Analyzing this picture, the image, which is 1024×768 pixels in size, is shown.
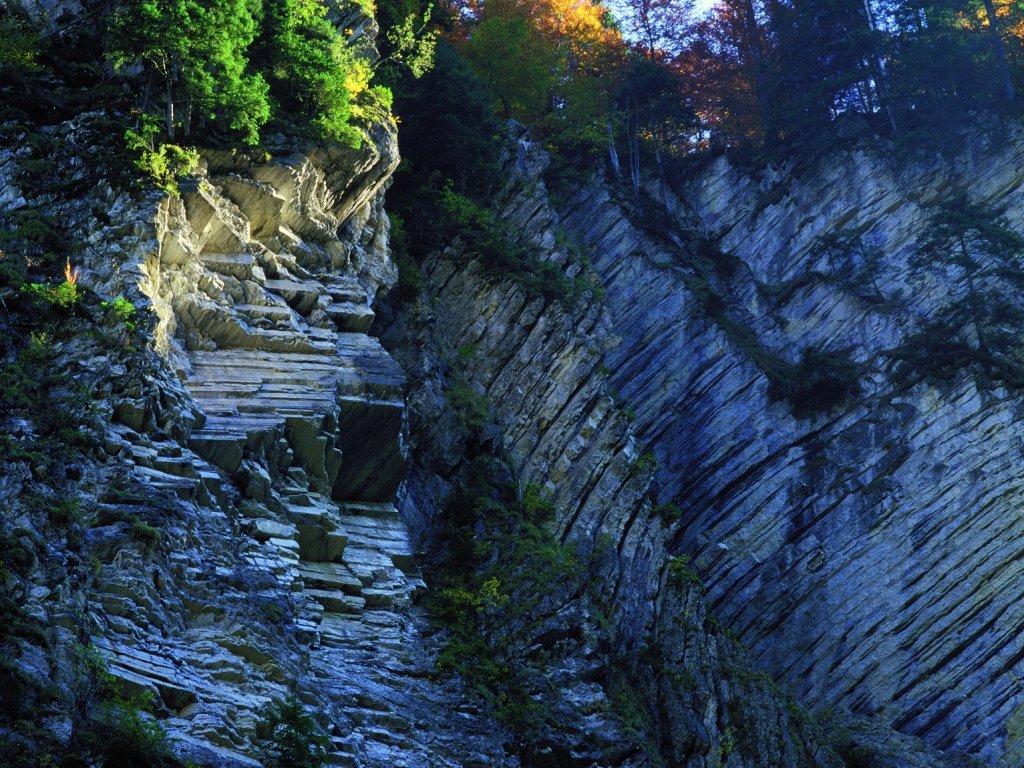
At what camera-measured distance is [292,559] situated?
16328mm

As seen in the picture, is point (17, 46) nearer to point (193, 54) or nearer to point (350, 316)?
point (193, 54)

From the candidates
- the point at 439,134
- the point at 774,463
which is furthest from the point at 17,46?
the point at 774,463

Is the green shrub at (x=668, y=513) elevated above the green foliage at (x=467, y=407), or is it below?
below

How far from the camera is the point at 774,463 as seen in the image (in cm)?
3042

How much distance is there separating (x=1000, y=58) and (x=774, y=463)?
16.5 m

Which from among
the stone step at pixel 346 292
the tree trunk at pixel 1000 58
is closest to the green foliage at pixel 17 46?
the stone step at pixel 346 292

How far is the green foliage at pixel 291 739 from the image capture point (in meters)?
12.0

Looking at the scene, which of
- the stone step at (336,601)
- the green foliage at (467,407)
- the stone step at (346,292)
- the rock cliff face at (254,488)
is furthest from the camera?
the green foliage at (467,407)

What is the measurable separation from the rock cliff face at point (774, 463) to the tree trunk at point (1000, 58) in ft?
7.65

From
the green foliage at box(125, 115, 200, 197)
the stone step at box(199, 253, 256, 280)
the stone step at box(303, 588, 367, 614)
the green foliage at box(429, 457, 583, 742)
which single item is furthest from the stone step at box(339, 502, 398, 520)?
the green foliage at box(125, 115, 200, 197)

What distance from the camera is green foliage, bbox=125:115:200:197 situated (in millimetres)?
18812

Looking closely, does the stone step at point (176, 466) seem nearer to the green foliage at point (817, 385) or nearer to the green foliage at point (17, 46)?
the green foliage at point (17, 46)

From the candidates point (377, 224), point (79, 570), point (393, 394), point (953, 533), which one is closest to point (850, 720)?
point (953, 533)

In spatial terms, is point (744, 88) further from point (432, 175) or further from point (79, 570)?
point (79, 570)
